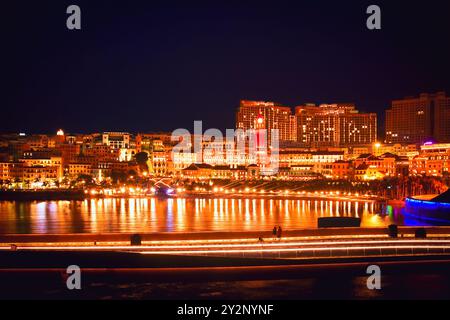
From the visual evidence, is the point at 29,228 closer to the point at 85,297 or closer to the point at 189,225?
the point at 189,225

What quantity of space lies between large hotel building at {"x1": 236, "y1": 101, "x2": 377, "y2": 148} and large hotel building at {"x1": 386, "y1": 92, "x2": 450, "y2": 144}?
8.67 feet

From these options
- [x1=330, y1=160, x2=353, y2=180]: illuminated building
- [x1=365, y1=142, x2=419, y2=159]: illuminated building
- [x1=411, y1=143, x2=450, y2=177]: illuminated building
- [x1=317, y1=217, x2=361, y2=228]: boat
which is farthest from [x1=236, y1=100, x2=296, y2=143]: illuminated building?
[x1=317, y1=217, x2=361, y2=228]: boat

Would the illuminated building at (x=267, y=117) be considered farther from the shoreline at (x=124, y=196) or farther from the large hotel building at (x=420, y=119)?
the shoreline at (x=124, y=196)

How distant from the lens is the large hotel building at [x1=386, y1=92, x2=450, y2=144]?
59.6 meters

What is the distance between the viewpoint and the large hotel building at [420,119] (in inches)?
2345

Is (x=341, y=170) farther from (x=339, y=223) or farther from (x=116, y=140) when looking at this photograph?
(x=339, y=223)

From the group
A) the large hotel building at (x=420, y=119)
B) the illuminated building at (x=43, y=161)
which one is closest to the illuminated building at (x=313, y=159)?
the large hotel building at (x=420, y=119)

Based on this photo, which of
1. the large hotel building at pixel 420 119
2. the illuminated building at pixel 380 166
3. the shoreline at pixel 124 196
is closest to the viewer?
the shoreline at pixel 124 196

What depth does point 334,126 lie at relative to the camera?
65.8 metres

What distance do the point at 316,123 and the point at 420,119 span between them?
11111mm

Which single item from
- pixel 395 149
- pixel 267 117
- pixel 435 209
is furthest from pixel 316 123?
pixel 435 209

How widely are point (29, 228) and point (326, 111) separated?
5408cm

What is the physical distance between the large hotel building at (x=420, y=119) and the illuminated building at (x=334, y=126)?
7.85 feet

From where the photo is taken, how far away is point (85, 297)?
26.0ft
